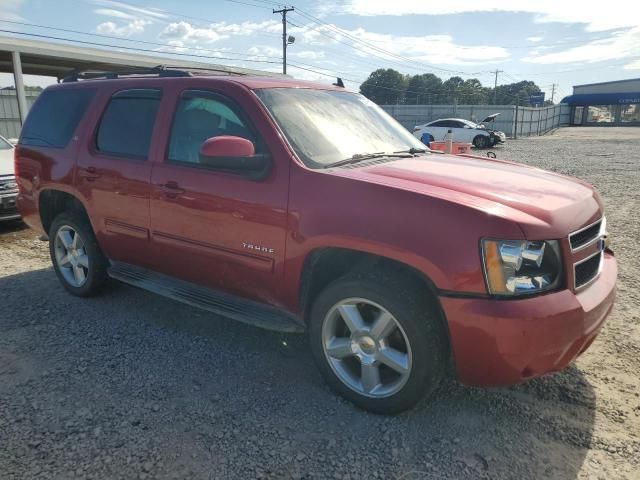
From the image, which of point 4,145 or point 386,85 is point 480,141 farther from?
point 386,85

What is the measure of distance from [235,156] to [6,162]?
6.55 meters

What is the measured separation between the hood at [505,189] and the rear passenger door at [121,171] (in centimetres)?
178

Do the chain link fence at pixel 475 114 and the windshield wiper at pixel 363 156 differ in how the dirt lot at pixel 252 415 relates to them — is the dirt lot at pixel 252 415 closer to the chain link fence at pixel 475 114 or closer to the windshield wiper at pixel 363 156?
the windshield wiper at pixel 363 156

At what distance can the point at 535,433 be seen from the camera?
2773 mm

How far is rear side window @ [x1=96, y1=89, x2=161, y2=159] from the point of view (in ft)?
13.1

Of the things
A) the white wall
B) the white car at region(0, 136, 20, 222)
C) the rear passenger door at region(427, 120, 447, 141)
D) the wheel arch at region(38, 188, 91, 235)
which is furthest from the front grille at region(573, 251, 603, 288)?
the white wall

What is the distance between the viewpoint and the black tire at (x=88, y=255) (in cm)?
454

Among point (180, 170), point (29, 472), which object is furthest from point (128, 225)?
point (29, 472)

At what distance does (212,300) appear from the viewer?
11.6 feet

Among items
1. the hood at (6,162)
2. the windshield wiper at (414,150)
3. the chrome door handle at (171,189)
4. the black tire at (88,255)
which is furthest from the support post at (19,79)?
the windshield wiper at (414,150)

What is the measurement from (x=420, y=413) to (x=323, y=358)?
66cm

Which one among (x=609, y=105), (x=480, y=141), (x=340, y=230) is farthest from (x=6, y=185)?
(x=609, y=105)

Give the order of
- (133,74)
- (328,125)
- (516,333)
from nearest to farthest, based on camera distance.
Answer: (516,333), (328,125), (133,74)

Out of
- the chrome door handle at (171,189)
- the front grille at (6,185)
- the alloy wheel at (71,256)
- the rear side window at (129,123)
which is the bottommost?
the alloy wheel at (71,256)
